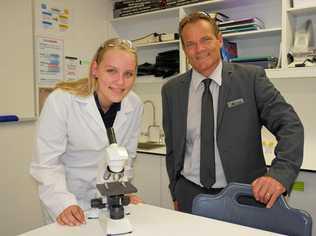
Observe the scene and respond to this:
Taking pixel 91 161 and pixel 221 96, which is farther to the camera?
pixel 221 96

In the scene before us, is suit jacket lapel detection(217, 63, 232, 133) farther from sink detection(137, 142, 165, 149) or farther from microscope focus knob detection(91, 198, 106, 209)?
sink detection(137, 142, 165, 149)

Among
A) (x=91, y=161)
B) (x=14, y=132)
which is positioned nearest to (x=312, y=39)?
(x=91, y=161)

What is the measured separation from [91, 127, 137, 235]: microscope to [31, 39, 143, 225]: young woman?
25 centimetres

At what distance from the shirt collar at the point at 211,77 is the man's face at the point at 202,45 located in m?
0.02

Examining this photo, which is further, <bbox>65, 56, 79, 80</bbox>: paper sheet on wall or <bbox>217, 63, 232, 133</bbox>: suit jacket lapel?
<bbox>65, 56, 79, 80</bbox>: paper sheet on wall

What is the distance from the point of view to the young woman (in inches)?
55.0

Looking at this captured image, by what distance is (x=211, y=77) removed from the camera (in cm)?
166

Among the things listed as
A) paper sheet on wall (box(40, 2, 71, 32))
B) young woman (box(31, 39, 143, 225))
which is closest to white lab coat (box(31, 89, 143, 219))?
young woman (box(31, 39, 143, 225))

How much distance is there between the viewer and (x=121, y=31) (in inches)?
148

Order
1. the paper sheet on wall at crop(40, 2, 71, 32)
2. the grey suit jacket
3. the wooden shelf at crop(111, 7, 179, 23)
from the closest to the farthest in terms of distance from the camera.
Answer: the grey suit jacket
the paper sheet on wall at crop(40, 2, 71, 32)
the wooden shelf at crop(111, 7, 179, 23)

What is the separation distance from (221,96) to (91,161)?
659mm

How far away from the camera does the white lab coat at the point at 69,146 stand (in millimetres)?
1390

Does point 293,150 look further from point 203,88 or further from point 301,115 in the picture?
point 301,115

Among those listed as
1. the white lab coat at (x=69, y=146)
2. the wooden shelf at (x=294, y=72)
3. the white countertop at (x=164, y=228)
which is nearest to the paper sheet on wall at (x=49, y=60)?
the white lab coat at (x=69, y=146)
